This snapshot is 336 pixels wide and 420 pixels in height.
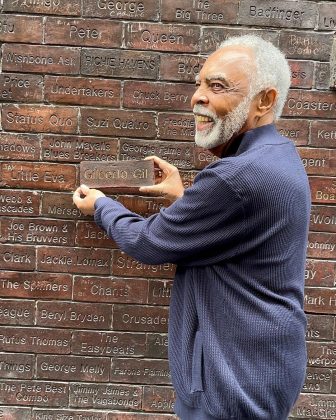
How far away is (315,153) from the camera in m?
2.51

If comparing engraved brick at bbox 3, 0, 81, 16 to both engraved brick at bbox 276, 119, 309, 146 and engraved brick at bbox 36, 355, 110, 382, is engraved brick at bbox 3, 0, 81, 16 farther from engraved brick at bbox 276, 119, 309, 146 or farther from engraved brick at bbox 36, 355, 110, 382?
engraved brick at bbox 36, 355, 110, 382

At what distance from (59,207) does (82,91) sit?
1.73 feet

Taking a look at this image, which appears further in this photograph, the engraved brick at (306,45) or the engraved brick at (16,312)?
the engraved brick at (16,312)

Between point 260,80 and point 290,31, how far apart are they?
72 centimetres

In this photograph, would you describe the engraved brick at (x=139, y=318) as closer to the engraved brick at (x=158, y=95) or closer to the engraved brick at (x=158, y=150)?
the engraved brick at (x=158, y=150)

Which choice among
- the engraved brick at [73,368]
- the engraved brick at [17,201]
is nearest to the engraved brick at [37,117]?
the engraved brick at [17,201]

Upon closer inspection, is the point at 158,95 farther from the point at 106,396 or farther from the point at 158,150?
the point at 106,396

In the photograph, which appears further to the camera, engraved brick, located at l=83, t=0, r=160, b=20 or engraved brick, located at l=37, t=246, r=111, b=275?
engraved brick, located at l=37, t=246, r=111, b=275

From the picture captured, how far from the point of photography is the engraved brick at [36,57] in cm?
245

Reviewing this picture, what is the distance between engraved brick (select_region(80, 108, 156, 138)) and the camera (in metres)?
2.48

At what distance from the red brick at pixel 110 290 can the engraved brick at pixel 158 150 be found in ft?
1.85

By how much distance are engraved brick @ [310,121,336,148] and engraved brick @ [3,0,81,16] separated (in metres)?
1.16

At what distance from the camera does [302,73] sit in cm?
247

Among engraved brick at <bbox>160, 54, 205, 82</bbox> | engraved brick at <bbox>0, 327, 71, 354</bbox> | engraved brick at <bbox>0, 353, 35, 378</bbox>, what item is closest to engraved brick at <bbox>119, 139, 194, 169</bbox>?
engraved brick at <bbox>160, 54, 205, 82</bbox>
